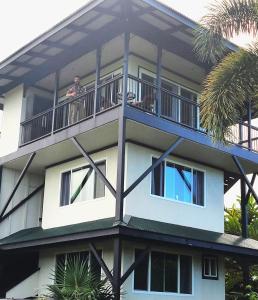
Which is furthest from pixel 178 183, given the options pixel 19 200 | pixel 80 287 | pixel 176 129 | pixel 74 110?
pixel 19 200

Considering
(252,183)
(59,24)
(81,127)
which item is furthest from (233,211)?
(59,24)

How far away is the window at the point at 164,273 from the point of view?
16109mm

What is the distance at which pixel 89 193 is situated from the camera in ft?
58.7

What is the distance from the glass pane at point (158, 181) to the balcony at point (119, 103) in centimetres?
167

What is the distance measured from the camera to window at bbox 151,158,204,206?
17.5 m

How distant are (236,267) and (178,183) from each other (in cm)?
555

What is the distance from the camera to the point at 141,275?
16.1 m

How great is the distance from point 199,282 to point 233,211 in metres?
7.01

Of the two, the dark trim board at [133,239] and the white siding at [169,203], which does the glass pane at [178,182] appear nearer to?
the white siding at [169,203]

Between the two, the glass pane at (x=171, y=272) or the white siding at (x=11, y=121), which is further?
the white siding at (x=11, y=121)

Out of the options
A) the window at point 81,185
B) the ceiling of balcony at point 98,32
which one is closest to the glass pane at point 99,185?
the window at point 81,185

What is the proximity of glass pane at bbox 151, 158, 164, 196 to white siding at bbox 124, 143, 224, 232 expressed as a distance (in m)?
0.22

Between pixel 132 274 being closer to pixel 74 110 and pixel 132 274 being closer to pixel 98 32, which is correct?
pixel 74 110

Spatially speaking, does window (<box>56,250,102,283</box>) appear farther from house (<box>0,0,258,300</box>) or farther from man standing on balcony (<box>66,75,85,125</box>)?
man standing on balcony (<box>66,75,85,125</box>)
